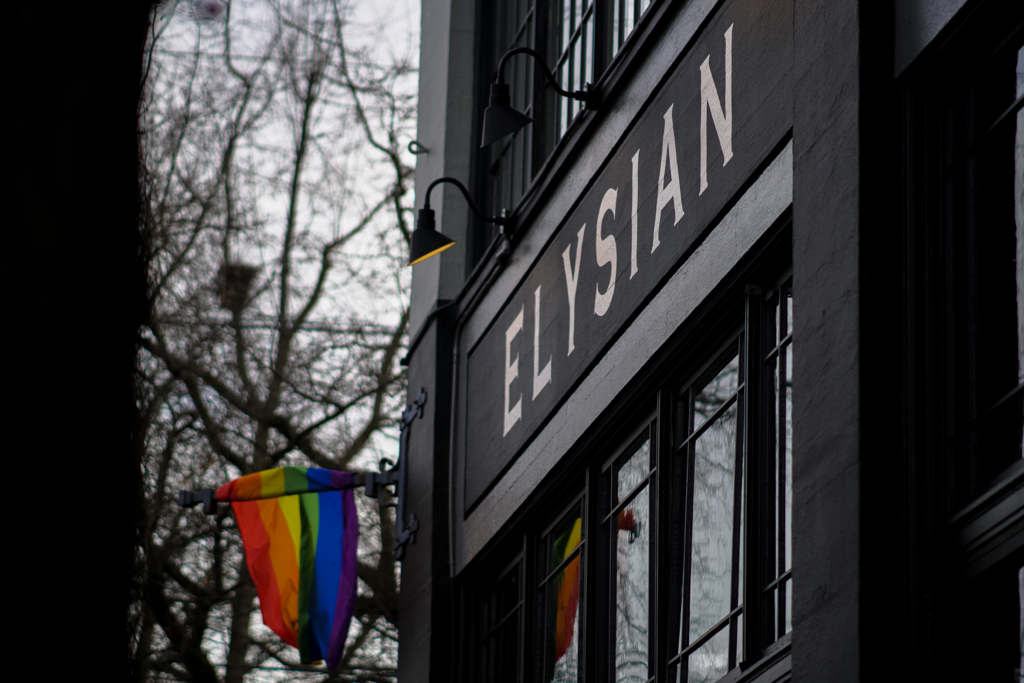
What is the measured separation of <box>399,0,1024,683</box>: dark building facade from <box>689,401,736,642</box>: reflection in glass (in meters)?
0.02

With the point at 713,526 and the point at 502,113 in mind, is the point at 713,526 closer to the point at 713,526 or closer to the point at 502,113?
the point at 713,526

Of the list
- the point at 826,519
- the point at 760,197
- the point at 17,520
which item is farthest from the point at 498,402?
the point at 17,520

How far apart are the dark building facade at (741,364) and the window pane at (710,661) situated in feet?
0.07

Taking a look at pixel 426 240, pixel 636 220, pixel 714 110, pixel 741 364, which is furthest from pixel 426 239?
pixel 741 364

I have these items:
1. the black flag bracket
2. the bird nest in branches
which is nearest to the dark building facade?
the black flag bracket

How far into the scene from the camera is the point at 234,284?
2183cm

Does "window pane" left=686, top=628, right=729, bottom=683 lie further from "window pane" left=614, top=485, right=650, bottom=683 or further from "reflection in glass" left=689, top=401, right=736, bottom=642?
"window pane" left=614, top=485, right=650, bottom=683

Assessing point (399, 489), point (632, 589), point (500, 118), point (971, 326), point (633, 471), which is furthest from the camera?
point (399, 489)

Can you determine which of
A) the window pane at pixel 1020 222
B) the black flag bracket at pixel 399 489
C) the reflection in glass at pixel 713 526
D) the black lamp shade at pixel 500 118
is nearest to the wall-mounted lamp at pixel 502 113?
the black lamp shade at pixel 500 118

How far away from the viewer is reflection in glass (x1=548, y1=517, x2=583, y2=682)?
9.20m

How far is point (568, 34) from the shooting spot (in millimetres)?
11148

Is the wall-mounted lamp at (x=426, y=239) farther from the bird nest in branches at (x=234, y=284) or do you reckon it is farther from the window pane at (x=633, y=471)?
the bird nest in branches at (x=234, y=284)

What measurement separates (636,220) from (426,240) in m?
2.64

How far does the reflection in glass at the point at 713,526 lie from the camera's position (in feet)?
23.0
